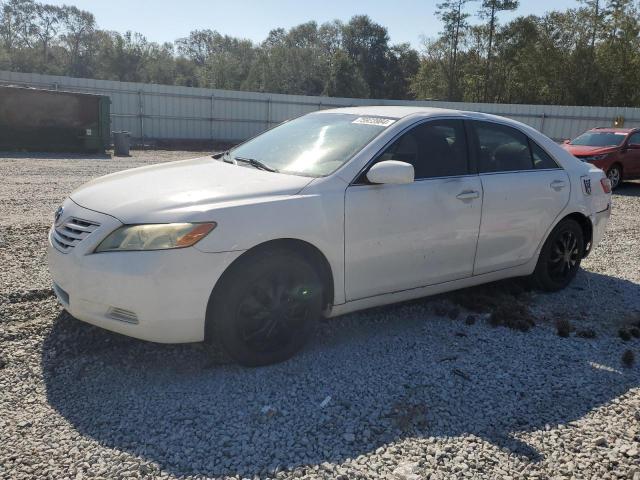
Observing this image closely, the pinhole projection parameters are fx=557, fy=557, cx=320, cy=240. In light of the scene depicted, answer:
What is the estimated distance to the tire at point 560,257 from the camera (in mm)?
5055

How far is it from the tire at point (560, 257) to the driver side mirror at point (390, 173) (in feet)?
6.62

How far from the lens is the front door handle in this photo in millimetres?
4184

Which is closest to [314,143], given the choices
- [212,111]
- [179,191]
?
[179,191]

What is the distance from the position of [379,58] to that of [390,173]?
5851 centimetres

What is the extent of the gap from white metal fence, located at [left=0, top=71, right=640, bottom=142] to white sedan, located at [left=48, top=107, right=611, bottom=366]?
2015 cm

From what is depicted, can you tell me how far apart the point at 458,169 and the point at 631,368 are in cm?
183

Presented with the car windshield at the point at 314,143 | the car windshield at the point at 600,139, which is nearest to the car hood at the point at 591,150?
the car windshield at the point at 600,139

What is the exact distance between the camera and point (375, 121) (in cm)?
419

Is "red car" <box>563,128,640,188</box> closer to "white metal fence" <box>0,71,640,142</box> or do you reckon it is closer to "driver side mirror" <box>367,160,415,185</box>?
"white metal fence" <box>0,71,640,142</box>

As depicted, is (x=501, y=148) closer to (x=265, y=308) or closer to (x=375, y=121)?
(x=375, y=121)

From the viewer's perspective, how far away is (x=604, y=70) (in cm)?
3438

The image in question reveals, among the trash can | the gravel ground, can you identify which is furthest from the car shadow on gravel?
the trash can

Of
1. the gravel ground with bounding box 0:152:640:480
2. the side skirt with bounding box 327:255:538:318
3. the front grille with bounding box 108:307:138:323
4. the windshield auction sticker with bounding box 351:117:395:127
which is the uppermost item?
the windshield auction sticker with bounding box 351:117:395:127

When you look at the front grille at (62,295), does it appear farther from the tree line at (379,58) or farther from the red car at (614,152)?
the tree line at (379,58)
